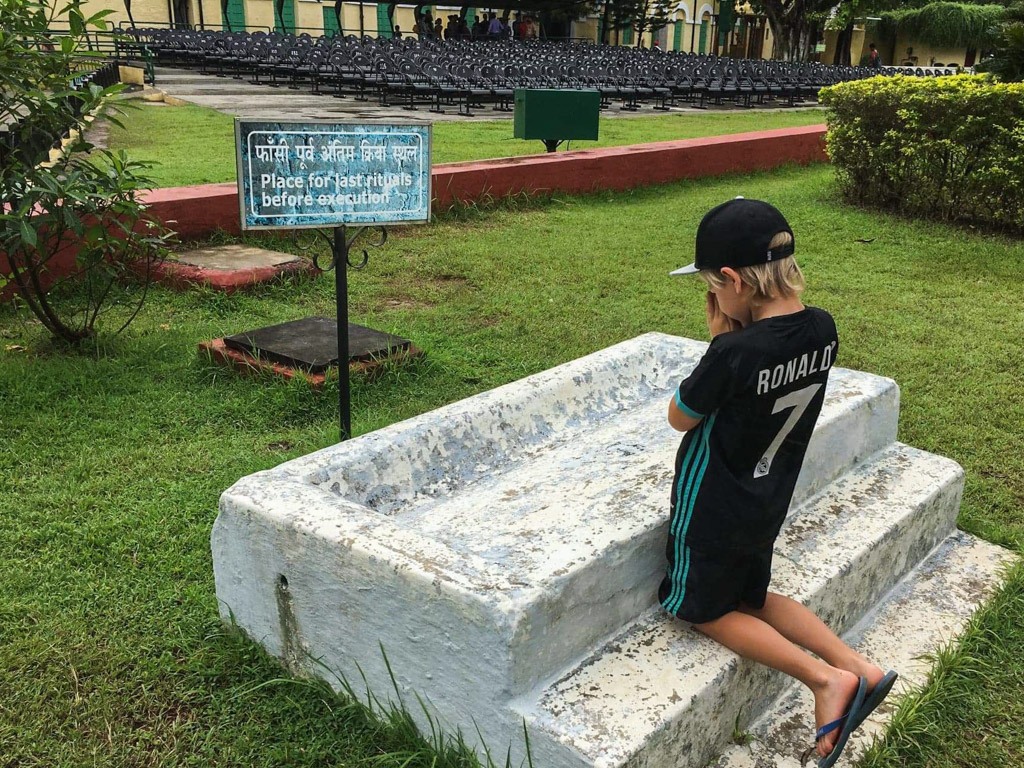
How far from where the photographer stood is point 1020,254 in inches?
263

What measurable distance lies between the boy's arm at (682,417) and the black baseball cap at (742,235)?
0.30 metres

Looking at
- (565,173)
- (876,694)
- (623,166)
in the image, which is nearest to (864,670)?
(876,694)

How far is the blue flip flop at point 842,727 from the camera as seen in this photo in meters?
1.88

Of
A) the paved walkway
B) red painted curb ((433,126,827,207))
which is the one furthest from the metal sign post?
the paved walkway

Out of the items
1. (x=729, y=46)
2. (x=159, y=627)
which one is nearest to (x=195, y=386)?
(x=159, y=627)

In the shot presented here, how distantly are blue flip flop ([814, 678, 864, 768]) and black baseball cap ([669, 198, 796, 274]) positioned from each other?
93cm

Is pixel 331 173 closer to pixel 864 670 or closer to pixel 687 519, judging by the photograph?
pixel 687 519

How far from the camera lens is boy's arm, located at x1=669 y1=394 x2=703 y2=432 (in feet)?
6.36

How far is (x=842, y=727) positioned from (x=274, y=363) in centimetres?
289

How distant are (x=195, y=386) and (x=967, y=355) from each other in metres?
3.69

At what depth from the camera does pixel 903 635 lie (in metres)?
2.56

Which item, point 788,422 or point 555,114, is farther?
point 555,114

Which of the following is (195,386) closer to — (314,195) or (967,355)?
(314,195)

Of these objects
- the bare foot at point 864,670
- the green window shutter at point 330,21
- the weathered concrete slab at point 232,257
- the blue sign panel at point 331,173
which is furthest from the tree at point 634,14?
the bare foot at point 864,670
